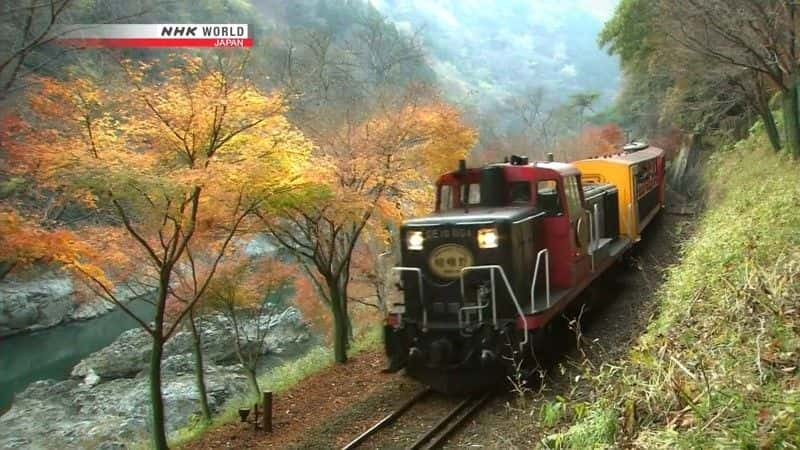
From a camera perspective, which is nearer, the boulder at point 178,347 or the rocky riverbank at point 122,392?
the rocky riverbank at point 122,392

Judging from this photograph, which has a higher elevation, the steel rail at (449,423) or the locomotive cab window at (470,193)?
the locomotive cab window at (470,193)

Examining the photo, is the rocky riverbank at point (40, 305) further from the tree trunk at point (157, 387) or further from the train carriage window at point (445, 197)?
the train carriage window at point (445, 197)

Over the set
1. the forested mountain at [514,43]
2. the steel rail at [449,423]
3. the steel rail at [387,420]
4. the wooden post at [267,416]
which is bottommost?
the wooden post at [267,416]

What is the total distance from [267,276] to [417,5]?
119 m

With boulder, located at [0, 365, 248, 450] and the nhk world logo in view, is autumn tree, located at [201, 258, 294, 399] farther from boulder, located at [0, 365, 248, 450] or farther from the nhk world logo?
the nhk world logo

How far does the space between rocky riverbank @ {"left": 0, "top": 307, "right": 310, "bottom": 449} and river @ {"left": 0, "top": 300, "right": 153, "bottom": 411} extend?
1.28 metres

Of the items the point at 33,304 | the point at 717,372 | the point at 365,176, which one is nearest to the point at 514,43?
the point at 33,304

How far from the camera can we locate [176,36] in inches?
542

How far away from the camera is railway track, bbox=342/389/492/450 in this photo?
7.54 meters

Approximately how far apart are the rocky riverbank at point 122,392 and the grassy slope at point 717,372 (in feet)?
53.8

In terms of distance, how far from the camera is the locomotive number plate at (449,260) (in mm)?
8742

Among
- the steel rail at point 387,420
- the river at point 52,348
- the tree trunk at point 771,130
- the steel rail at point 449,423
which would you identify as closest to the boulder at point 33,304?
the river at point 52,348

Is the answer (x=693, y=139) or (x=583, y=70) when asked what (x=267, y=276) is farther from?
(x=583, y=70)

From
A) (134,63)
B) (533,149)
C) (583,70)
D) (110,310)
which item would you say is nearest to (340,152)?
(134,63)
